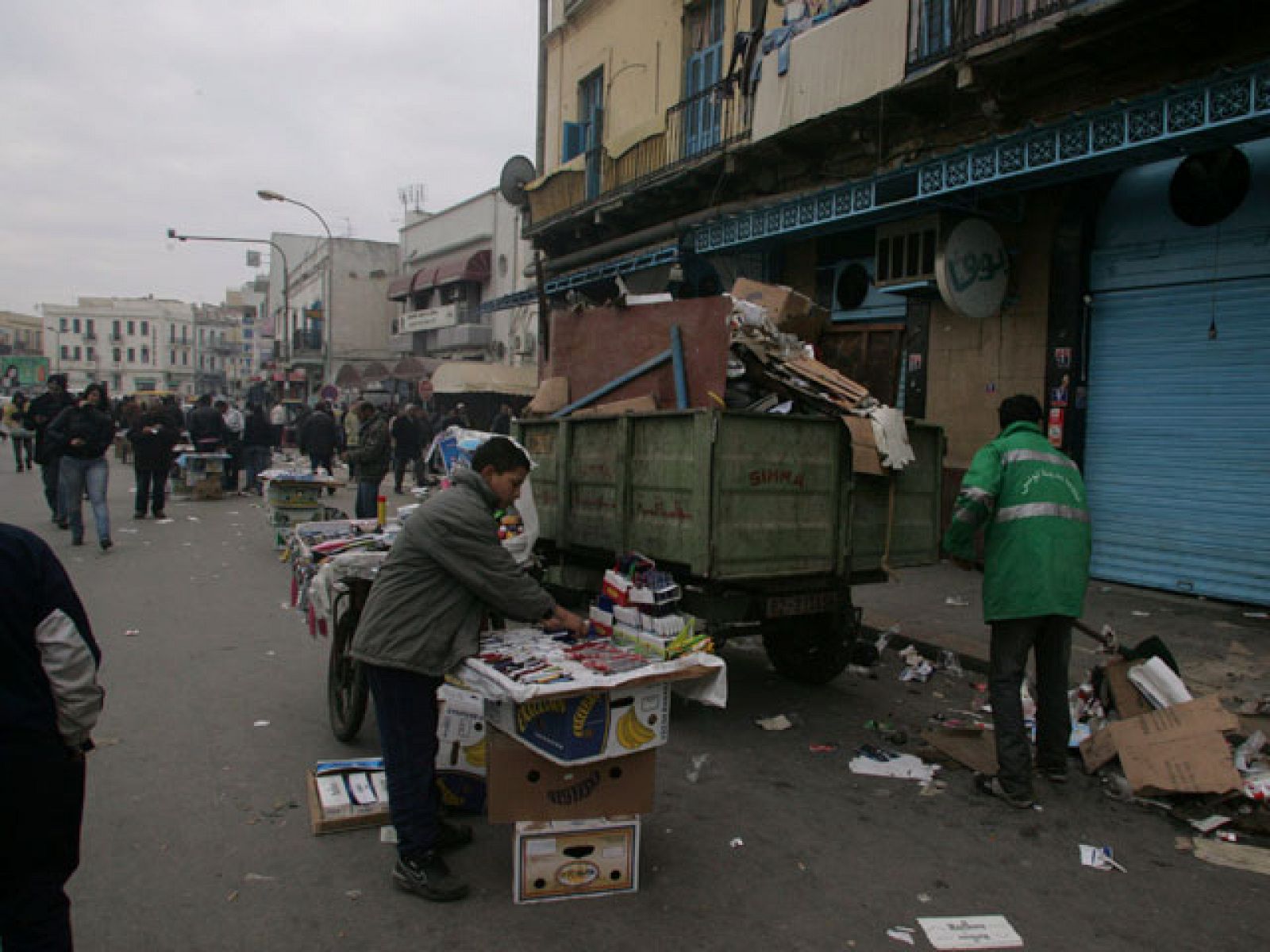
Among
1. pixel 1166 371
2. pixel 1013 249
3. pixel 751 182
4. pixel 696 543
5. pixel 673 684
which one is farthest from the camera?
pixel 751 182

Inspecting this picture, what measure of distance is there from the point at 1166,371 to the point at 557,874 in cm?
828

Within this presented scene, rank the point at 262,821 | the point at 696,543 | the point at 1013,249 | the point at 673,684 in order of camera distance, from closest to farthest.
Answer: the point at 673,684
the point at 262,821
the point at 696,543
the point at 1013,249

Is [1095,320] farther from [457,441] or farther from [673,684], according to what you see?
[673,684]

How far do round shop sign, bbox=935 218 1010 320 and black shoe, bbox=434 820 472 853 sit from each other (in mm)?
7816

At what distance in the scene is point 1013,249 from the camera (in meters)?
10.1

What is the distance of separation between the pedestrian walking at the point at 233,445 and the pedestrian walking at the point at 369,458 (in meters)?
6.89

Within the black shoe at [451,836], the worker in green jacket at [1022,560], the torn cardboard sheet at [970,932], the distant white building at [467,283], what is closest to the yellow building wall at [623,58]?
the distant white building at [467,283]

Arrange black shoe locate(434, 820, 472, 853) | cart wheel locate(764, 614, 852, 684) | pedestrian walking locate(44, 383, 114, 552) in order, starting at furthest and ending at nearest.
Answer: pedestrian walking locate(44, 383, 114, 552) → cart wheel locate(764, 614, 852, 684) → black shoe locate(434, 820, 472, 853)

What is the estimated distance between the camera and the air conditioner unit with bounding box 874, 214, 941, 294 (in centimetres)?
1080

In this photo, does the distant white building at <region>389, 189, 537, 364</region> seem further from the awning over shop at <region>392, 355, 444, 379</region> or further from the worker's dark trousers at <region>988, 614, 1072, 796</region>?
the worker's dark trousers at <region>988, 614, 1072, 796</region>

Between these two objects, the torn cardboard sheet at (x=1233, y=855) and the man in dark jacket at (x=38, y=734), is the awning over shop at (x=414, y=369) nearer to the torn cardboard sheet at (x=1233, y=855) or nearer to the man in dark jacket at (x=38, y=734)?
the torn cardboard sheet at (x=1233, y=855)

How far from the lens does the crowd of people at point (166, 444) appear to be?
11117 mm

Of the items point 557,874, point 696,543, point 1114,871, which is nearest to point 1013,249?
point 696,543

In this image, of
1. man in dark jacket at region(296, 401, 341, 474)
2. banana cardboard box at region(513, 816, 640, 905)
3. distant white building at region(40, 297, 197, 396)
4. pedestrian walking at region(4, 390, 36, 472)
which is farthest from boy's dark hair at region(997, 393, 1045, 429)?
distant white building at region(40, 297, 197, 396)
